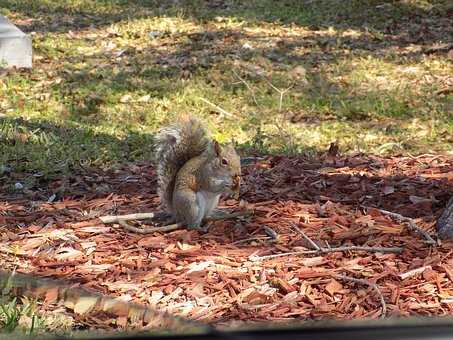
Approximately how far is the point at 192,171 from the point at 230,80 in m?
5.77

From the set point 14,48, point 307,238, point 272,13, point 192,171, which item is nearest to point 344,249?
point 307,238

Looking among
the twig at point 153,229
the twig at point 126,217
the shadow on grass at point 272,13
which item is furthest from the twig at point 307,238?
the shadow on grass at point 272,13

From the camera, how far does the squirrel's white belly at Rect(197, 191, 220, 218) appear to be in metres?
4.14

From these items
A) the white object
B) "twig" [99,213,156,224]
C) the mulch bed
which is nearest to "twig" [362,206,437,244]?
the mulch bed

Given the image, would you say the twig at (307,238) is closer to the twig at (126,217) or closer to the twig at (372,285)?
the twig at (372,285)

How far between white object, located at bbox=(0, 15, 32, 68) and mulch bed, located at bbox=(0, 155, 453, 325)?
18.0ft

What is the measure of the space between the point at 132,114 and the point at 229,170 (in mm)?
4557

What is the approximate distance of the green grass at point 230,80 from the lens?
24.1 ft

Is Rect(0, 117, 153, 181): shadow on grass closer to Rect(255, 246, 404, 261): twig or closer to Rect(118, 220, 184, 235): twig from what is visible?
Rect(118, 220, 184, 235): twig

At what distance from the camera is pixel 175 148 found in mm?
4355

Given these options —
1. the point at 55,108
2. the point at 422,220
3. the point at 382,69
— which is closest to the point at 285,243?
the point at 422,220

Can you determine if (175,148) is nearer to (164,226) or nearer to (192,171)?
(192,171)

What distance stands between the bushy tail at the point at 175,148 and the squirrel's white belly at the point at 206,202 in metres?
0.19

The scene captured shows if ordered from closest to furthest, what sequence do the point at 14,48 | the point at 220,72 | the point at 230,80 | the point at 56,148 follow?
the point at 56,148
the point at 230,80
the point at 220,72
the point at 14,48
